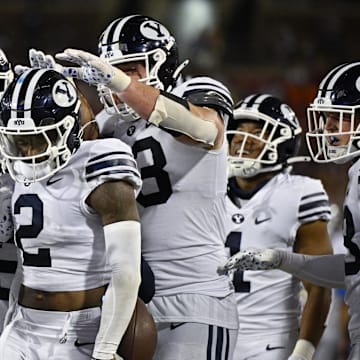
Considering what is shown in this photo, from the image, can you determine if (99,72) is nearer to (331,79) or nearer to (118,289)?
(118,289)

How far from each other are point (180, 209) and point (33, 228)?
47 cm

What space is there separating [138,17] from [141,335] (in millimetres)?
995

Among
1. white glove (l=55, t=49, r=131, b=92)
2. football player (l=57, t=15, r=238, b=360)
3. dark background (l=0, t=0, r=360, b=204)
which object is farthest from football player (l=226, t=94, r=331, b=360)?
dark background (l=0, t=0, r=360, b=204)

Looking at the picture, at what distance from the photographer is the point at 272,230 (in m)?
3.76

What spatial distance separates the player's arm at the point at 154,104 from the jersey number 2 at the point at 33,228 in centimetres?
35

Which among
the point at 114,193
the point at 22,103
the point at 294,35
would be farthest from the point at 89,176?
the point at 294,35

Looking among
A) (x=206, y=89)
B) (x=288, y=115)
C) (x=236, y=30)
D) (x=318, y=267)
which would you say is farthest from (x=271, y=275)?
(x=236, y=30)

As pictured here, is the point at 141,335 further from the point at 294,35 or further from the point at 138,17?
the point at 294,35

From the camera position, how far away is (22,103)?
290 cm

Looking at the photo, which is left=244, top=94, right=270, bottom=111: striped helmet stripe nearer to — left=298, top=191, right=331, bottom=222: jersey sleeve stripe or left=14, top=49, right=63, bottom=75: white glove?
left=298, top=191, right=331, bottom=222: jersey sleeve stripe

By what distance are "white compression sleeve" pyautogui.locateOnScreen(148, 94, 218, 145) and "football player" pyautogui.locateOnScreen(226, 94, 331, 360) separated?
86 centimetres

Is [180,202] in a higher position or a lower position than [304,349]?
higher

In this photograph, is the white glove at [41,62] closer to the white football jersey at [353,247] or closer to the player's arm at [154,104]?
the player's arm at [154,104]

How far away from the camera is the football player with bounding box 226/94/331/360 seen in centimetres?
374
